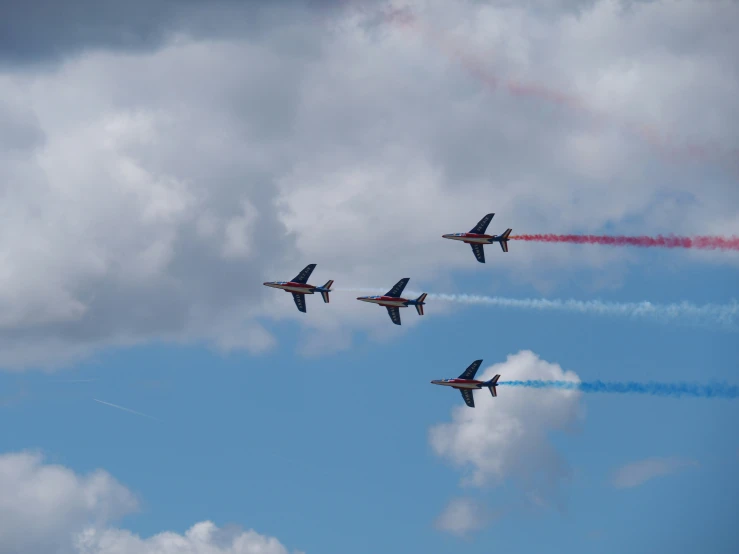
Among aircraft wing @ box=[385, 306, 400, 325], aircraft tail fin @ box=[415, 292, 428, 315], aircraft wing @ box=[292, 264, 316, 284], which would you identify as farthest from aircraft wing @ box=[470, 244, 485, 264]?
aircraft wing @ box=[292, 264, 316, 284]

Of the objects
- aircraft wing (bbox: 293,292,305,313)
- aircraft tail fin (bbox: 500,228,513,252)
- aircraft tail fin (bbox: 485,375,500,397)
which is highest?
aircraft tail fin (bbox: 500,228,513,252)

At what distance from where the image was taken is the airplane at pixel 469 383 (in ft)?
511

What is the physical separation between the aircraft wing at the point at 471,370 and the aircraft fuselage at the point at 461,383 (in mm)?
1556

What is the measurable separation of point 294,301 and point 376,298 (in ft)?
40.7

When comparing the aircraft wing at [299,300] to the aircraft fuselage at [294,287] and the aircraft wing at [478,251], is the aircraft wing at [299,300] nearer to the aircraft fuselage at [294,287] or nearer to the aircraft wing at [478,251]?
the aircraft fuselage at [294,287]

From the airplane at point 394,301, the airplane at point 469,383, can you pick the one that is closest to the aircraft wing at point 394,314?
the airplane at point 394,301

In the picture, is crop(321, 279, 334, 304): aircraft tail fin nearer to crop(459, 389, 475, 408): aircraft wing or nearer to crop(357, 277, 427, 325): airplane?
crop(357, 277, 427, 325): airplane

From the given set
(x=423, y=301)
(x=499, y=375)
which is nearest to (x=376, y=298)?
(x=423, y=301)

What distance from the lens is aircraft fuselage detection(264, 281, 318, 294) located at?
162 metres

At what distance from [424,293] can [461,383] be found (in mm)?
15146

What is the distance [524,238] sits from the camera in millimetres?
149125

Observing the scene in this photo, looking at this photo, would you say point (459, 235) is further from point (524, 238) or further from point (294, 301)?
point (294, 301)

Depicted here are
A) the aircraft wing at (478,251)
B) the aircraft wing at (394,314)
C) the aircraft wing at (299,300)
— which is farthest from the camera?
the aircraft wing at (299,300)

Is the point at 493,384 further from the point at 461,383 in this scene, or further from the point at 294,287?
the point at 294,287
